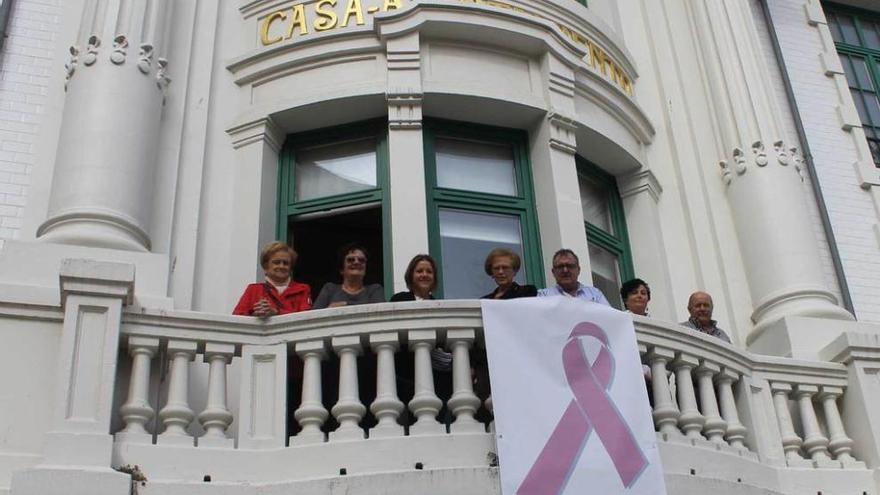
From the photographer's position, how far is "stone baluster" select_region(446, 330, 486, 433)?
24.9 feet

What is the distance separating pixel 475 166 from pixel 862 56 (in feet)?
21.2

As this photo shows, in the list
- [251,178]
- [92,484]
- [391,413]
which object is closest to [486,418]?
[391,413]

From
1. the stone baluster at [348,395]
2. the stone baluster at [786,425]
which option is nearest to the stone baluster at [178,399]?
the stone baluster at [348,395]

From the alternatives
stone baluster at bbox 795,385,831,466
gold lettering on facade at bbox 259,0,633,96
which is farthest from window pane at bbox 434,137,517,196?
stone baluster at bbox 795,385,831,466

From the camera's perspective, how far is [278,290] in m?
8.45

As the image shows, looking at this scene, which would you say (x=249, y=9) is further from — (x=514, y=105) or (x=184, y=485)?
(x=184, y=485)

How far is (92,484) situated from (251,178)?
13.7 feet

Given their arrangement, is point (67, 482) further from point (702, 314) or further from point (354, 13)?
point (354, 13)

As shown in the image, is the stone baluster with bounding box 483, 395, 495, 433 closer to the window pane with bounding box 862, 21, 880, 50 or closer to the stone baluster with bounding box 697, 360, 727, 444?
the stone baluster with bounding box 697, 360, 727, 444

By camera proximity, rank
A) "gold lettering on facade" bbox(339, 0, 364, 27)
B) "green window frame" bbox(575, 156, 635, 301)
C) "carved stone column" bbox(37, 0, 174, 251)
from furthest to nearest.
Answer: "green window frame" bbox(575, 156, 635, 301) → "gold lettering on facade" bbox(339, 0, 364, 27) → "carved stone column" bbox(37, 0, 174, 251)

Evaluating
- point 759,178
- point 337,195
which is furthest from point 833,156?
point 337,195

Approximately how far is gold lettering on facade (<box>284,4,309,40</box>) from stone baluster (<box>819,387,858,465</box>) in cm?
569

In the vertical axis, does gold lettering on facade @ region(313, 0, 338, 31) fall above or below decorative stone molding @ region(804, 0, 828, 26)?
below

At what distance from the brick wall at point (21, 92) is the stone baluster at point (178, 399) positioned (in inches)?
103
